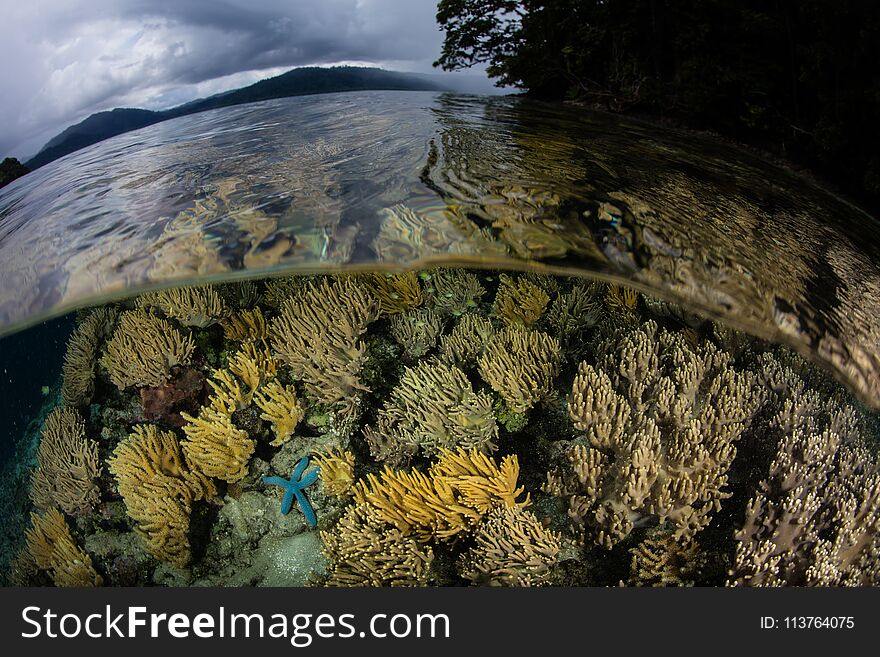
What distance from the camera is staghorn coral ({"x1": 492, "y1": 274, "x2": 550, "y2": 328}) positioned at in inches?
168

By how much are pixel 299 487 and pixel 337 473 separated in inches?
16.8

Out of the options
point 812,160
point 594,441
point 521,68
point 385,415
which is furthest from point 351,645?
point 521,68

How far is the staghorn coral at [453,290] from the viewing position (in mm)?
4430

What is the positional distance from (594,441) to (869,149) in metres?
6.59

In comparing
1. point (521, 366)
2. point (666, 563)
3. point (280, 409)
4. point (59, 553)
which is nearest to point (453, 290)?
point (521, 366)

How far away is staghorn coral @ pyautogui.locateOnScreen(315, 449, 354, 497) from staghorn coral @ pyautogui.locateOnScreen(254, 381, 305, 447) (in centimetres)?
57

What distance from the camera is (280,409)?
3.82 metres

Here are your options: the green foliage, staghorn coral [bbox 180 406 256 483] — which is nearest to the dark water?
staghorn coral [bbox 180 406 256 483]

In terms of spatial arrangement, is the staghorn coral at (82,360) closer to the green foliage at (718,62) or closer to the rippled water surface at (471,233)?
the rippled water surface at (471,233)

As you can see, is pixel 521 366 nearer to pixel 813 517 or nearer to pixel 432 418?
pixel 432 418

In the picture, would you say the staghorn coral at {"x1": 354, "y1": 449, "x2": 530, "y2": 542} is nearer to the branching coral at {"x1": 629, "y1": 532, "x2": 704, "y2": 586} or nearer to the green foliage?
the branching coral at {"x1": 629, "y1": 532, "x2": 704, "y2": 586}

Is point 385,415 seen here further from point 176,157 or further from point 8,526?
point 8,526

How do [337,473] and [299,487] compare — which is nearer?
[337,473]

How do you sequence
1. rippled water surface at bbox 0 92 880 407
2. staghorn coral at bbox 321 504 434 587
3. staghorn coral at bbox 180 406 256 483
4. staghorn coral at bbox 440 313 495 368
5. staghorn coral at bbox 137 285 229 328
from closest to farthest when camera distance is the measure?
staghorn coral at bbox 321 504 434 587
rippled water surface at bbox 0 92 880 407
staghorn coral at bbox 180 406 256 483
staghorn coral at bbox 440 313 495 368
staghorn coral at bbox 137 285 229 328
